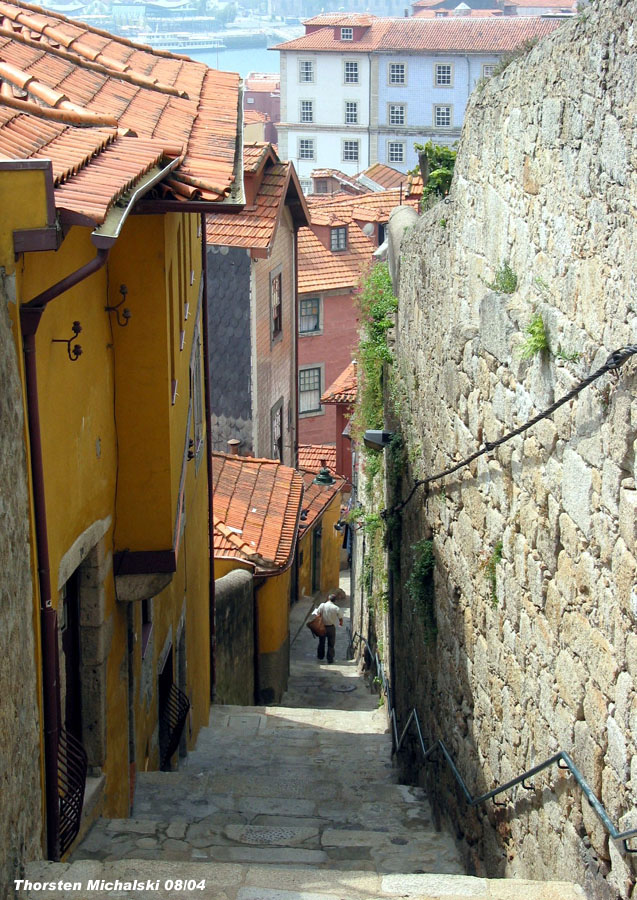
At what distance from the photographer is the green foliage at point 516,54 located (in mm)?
5340

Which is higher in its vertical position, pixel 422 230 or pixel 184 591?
pixel 422 230

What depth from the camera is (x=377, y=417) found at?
12734 millimetres

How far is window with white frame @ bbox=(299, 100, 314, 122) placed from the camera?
67.2m

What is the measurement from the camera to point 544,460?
4.97 m

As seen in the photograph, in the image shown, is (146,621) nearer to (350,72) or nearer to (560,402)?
(560,402)

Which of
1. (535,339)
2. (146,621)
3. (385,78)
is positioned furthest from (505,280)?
(385,78)

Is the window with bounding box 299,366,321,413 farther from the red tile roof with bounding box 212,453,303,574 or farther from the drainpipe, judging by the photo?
the drainpipe

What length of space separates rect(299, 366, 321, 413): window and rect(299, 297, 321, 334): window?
117 centimetres

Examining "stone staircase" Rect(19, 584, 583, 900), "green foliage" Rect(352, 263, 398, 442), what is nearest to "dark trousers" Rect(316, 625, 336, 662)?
"stone staircase" Rect(19, 584, 583, 900)

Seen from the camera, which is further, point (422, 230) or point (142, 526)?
point (422, 230)

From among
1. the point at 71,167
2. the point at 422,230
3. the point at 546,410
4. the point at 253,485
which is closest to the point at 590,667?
the point at 546,410

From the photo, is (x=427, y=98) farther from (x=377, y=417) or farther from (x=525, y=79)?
(x=525, y=79)

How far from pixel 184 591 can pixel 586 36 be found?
24.6 ft

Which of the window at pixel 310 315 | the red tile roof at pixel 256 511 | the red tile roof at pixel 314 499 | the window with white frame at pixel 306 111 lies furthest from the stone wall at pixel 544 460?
the window with white frame at pixel 306 111
